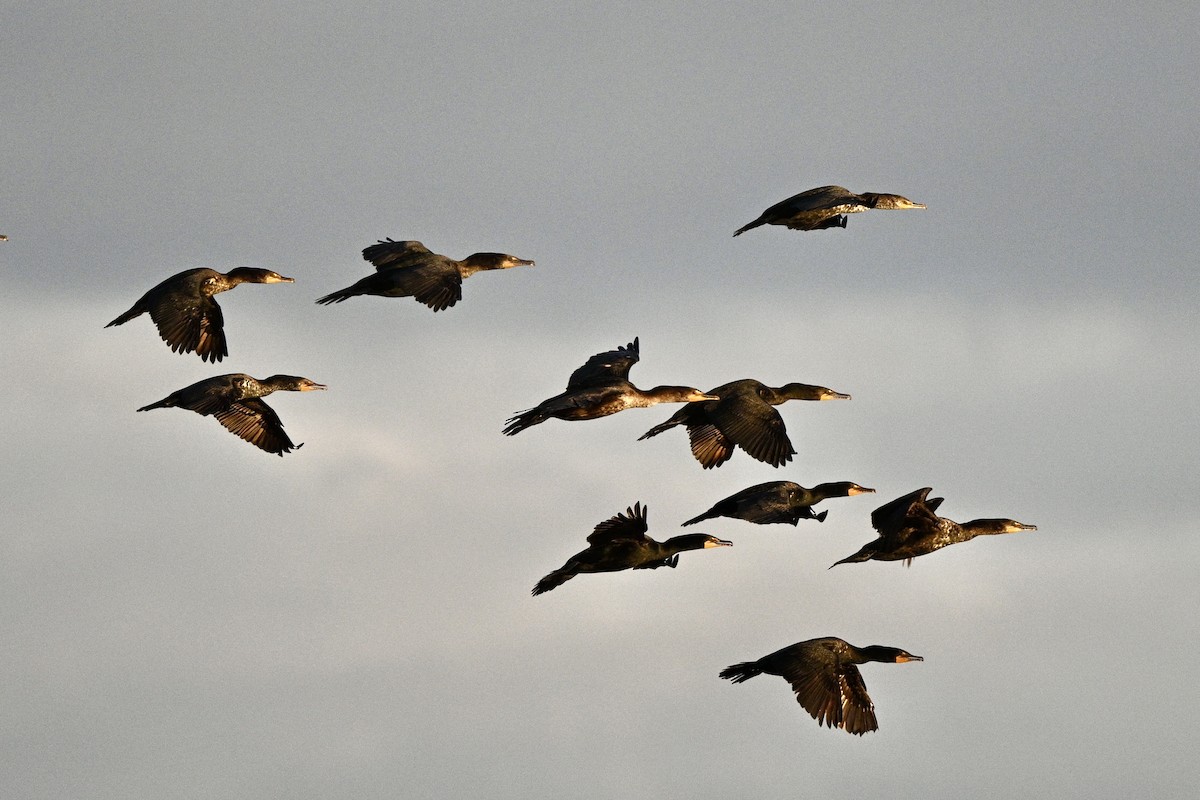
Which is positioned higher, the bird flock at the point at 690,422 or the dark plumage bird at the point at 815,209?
the dark plumage bird at the point at 815,209

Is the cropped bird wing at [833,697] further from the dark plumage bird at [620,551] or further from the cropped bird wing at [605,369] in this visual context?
the cropped bird wing at [605,369]

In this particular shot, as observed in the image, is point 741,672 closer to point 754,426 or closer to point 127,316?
point 754,426

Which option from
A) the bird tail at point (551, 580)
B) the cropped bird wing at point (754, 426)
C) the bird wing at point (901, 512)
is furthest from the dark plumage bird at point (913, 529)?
the bird tail at point (551, 580)

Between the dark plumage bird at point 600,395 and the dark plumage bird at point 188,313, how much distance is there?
18.5ft

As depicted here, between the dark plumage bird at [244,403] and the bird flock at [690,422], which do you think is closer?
the bird flock at [690,422]

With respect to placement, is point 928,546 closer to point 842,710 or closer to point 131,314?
point 842,710

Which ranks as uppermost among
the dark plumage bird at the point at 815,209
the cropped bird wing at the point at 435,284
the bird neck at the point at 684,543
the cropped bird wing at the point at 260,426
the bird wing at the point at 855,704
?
the dark plumage bird at the point at 815,209

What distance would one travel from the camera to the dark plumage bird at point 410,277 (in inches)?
1272

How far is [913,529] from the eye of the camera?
31312 millimetres

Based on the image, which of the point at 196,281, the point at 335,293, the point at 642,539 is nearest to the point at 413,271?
the point at 335,293

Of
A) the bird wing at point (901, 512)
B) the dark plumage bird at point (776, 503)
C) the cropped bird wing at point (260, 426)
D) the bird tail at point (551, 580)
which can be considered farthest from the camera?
the cropped bird wing at point (260, 426)

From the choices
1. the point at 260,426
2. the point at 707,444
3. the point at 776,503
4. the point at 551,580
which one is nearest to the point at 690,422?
the point at 707,444

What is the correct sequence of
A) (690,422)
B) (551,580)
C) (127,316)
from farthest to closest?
(690,422) → (127,316) → (551,580)

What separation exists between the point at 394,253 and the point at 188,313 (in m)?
3.46
